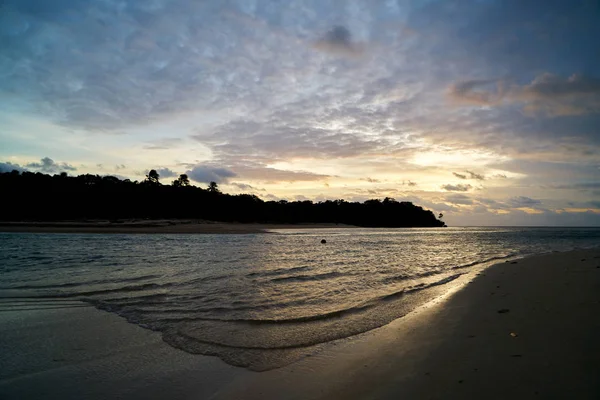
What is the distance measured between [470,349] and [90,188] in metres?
98.7

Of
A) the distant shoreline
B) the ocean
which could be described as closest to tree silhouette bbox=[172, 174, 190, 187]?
the distant shoreline

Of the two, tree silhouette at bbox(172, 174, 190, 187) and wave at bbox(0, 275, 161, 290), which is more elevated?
tree silhouette at bbox(172, 174, 190, 187)

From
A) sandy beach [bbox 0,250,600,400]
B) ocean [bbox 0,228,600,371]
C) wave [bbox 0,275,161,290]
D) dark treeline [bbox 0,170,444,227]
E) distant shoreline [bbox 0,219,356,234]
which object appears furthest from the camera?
dark treeline [bbox 0,170,444,227]

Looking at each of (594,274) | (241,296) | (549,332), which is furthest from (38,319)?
(594,274)

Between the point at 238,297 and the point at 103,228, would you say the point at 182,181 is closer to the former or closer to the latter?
the point at 103,228

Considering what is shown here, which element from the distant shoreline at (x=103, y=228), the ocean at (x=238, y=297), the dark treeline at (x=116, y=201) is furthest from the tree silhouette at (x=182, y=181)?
the ocean at (x=238, y=297)

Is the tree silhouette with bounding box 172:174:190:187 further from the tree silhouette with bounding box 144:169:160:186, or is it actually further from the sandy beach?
the sandy beach

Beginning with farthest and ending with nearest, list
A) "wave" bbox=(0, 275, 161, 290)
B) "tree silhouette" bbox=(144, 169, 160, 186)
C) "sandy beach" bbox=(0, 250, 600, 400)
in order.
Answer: "tree silhouette" bbox=(144, 169, 160, 186), "wave" bbox=(0, 275, 161, 290), "sandy beach" bbox=(0, 250, 600, 400)

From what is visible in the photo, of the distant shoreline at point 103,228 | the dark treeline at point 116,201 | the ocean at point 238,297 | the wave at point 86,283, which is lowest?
the distant shoreline at point 103,228

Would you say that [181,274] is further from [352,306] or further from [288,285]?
[352,306]

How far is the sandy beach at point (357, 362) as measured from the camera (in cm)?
408

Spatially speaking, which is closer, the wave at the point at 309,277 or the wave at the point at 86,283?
the wave at the point at 86,283

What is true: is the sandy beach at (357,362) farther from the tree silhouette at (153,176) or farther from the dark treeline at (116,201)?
the tree silhouette at (153,176)

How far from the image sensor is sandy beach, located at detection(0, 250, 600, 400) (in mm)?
4082
